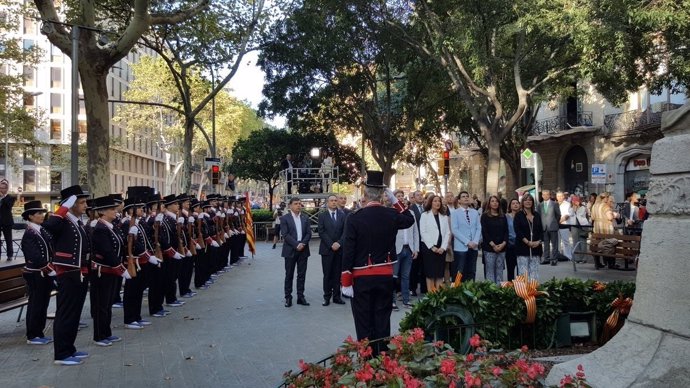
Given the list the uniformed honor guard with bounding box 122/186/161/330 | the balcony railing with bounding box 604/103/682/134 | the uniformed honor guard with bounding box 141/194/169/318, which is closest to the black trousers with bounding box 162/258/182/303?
the uniformed honor guard with bounding box 141/194/169/318

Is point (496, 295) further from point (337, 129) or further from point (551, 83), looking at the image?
point (337, 129)

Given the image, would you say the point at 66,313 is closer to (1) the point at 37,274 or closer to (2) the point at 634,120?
(1) the point at 37,274

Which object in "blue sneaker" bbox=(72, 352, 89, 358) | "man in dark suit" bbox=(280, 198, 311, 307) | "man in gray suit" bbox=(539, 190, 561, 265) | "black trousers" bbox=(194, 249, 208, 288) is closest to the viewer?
"blue sneaker" bbox=(72, 352, 89, 358)

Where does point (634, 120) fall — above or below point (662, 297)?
above

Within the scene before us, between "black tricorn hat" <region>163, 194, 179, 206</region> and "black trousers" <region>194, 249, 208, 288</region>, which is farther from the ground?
"black tricorn hat" <region>163, 194, 179, 206</region>

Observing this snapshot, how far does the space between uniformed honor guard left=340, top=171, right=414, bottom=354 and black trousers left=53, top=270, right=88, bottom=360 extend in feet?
10.8

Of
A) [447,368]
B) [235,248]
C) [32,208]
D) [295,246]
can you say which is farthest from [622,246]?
[32,208]

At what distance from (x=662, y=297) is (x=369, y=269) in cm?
282

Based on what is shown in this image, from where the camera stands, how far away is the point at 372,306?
617 centimetres

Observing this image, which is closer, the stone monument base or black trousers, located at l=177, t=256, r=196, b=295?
the stone monument base

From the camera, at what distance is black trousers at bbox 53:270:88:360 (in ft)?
22.9

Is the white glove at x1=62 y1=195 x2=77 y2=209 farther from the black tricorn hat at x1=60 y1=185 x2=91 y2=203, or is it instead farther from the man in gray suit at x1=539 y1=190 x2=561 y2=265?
the man in gray suit at x1=539 y1=190 x2=561 y2=265

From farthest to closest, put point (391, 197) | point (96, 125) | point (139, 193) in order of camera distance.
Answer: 1. point (96, 125)
2. point (139, 193)
3. point (391, 197)

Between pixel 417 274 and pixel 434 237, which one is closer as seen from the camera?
pixel 434 237
